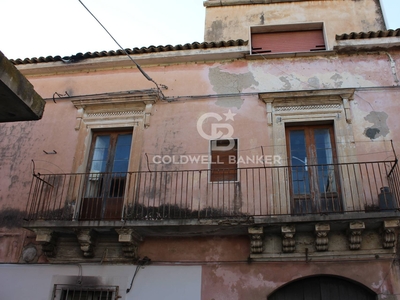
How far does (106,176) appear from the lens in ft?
28.5

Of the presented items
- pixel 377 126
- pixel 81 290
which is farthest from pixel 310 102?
pixel 81 290

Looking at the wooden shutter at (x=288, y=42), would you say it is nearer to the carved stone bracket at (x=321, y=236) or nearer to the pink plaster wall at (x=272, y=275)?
the carved stone bracket at (x=321, y=236)

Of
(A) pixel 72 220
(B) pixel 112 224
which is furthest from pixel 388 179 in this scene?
(A) pixel 72 220

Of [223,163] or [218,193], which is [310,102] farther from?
[218,193]

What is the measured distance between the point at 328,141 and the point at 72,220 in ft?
17.6

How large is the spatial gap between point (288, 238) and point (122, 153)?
403cm

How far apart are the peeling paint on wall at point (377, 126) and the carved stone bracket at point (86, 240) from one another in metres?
5.73

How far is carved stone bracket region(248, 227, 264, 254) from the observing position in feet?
23.4

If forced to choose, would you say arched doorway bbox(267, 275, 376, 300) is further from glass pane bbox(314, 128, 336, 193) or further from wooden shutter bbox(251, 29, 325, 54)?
wooden shutter bbox(251, 29, 325, 54)

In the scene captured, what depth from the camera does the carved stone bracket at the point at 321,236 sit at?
6945 mm

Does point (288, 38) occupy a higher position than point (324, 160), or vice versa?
point (288, 38)

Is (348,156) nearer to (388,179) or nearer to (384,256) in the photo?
(388,179)

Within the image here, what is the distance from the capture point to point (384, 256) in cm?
704

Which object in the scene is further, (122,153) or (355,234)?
(122,153)
